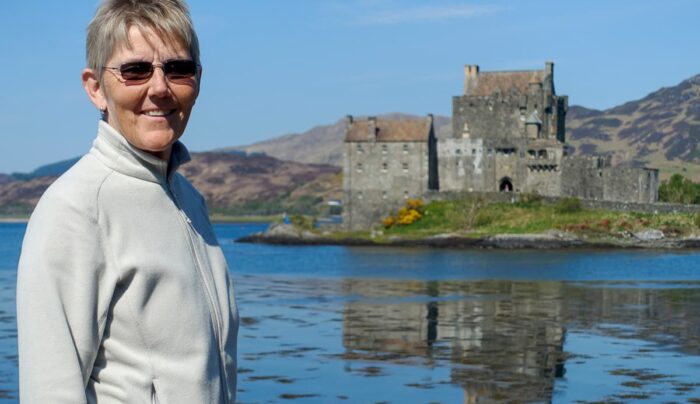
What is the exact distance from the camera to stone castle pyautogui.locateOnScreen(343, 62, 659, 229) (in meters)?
71.9

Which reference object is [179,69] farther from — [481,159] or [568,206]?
[481,159]

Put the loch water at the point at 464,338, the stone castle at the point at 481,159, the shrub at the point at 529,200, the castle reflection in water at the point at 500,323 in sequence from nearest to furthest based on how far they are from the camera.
Answer: 1. the loch water at the point at 464,338
2. the castle reflection in water at the point at 500,323
3. the shrub at the point at 529,200
4. the stone castle at the point at 481,159

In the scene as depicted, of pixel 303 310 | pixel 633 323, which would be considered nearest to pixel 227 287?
pixel 633 323

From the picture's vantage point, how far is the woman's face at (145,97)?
11.1ft

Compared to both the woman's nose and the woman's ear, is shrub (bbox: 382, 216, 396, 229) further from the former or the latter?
the woman's nose

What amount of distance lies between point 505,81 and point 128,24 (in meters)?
73.6

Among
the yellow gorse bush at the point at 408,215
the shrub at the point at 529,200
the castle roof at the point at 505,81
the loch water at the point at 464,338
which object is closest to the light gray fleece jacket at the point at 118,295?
the loch water at the point at 464,338

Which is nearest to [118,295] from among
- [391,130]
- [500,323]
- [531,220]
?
[500,323]

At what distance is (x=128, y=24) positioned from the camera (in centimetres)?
337

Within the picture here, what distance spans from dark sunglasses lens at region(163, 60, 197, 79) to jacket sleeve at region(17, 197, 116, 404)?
526mm

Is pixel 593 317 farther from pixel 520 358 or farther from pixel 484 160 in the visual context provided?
pixel 484 160

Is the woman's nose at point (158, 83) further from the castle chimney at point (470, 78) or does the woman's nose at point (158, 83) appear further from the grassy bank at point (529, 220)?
the castle chimney at point (470, 78)

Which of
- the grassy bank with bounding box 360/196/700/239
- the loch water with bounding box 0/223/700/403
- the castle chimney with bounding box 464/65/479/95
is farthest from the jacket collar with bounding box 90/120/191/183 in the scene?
the castle chimney with bounding box 464/65/479/95

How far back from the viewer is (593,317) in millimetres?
25297
